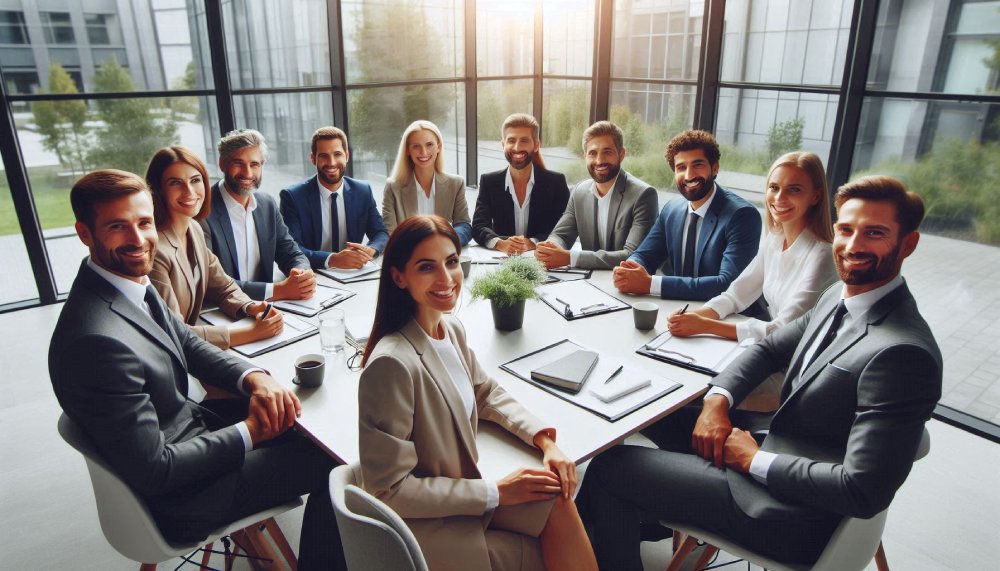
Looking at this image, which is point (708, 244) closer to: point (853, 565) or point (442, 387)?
point (853, 565)

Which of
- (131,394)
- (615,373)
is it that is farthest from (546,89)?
(131,394)

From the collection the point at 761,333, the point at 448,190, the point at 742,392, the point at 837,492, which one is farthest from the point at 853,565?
the point at 448,190

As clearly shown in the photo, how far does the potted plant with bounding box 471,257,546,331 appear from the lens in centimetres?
233

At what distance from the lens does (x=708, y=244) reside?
9.89 ft

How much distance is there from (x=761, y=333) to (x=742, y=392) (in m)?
0.37

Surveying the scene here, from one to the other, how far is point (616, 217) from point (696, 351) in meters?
1.44

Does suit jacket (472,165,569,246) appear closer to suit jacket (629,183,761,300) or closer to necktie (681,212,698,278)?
suit jacket (629,183,761,300)

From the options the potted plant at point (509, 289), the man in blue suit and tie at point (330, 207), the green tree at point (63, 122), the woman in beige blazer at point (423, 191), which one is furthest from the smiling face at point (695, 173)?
the green tree at point (63, 122)

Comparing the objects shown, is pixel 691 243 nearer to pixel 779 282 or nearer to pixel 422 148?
pixel 779 282

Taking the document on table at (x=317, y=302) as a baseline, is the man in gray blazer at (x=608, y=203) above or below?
above

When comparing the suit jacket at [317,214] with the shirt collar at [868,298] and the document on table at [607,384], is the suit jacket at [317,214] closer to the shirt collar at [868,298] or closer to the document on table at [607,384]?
the document on table at [607,384]

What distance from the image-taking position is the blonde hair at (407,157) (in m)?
3.82

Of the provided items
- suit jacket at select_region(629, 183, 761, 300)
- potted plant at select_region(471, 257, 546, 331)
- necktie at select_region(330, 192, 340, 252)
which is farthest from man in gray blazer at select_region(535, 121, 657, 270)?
necktie at select_region(330, 192, 340, 252)

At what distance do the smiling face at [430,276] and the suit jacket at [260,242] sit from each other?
1495 mm
